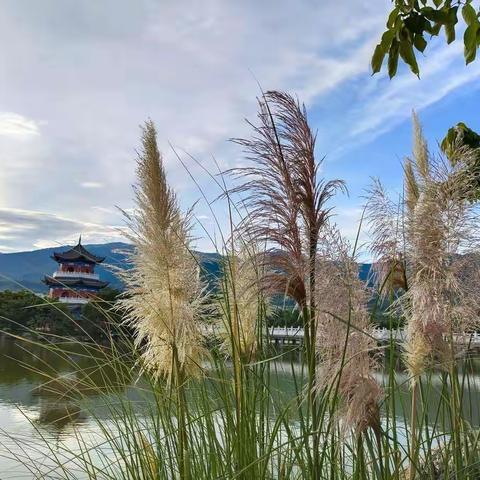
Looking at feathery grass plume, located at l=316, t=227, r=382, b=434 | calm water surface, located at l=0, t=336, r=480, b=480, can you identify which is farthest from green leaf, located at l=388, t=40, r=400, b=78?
calm water surface, located at l=0, t=336, r=480, b=480

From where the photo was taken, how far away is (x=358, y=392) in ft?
5.22

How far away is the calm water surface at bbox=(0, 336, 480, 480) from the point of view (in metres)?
2.59

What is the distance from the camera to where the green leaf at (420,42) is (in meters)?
2.29

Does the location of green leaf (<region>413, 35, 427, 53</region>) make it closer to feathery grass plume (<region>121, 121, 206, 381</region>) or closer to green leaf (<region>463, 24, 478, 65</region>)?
green leaf (<region>463, 24, 478, 65</region>)

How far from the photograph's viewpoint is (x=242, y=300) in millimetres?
2146

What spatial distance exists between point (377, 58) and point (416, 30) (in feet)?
0.61

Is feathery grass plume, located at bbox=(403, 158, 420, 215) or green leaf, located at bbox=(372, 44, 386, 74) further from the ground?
green leaf, located at bbox=(372, 44, 386, 74)

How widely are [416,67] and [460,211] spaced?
73 cm

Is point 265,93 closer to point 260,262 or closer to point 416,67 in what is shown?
point 260,262

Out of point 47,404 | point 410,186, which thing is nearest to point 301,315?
point 410,186

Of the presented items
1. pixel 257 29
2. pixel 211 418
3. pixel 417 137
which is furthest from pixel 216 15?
pixel 211 418

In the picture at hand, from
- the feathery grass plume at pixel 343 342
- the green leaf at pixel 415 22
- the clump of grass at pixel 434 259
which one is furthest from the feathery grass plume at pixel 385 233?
the green leaf at pixel 415 22

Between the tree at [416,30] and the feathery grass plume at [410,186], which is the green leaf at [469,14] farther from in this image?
the feathery grass plume at [410,186]

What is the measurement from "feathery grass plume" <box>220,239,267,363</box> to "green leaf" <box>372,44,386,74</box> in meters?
0.99
